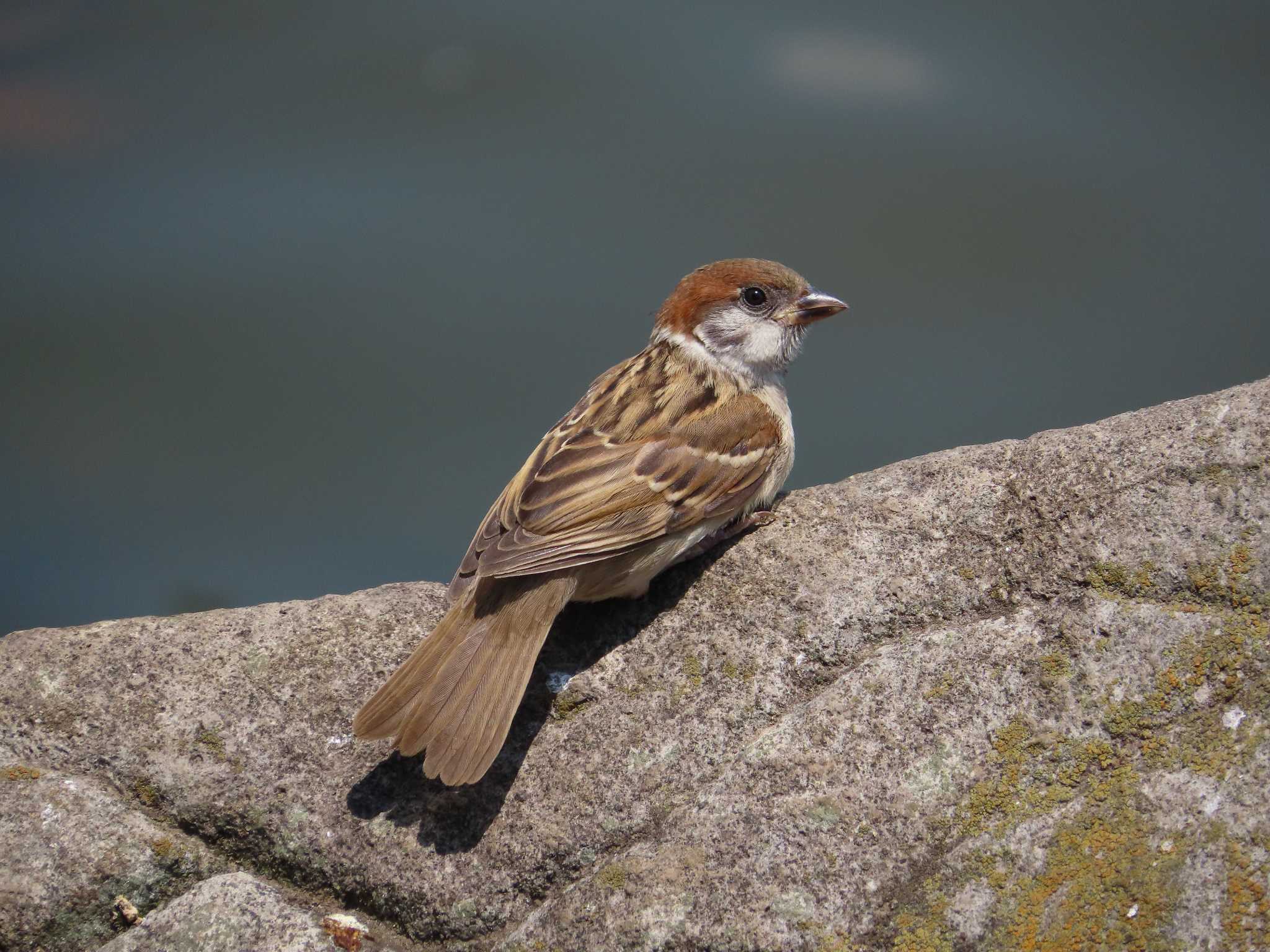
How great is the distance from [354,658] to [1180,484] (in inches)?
86.9

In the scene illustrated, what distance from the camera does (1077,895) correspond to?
2.40 meters

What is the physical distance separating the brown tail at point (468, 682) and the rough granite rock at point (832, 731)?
153 millimetres

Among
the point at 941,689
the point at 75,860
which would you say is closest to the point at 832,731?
the point at 941,689

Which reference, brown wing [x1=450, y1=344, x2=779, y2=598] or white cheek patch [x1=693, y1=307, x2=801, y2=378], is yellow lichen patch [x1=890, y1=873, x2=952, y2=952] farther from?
white cheek patch [x1=693, y1=307, x2=801, y2=378]

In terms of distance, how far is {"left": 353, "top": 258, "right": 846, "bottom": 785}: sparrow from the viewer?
9.49 feet

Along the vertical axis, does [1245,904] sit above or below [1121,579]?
below

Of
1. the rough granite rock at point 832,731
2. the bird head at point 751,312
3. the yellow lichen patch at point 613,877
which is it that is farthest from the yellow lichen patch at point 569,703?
the bird head at point 751,312

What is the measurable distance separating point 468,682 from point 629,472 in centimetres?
89

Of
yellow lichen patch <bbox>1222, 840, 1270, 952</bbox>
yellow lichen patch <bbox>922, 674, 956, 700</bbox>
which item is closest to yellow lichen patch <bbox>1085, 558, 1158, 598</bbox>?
yellow lichen patch <bbox>922, 674, 956, 700</bbox>

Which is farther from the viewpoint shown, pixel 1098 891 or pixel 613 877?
pixel 613 877

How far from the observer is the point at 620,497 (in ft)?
11.3

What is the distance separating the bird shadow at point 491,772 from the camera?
9.32 ft

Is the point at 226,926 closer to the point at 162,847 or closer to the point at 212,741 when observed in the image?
the point at 162,847

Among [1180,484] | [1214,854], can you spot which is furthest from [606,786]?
[1180,484]
